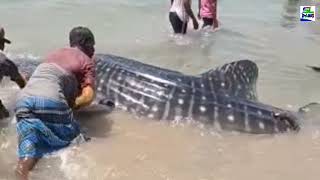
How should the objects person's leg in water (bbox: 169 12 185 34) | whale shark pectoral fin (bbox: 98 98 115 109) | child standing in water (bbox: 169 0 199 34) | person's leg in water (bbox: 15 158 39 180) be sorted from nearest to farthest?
1. person's leg in water (bbox: 15 158 39 180)
2. whale shark pectoral fin (bbox: 98 98 115 109)
3. child standing in water (bbox: 169 0 199 34)
4. person's leg in water (bbox: 169 12 185 34)

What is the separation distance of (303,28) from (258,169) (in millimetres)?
8625

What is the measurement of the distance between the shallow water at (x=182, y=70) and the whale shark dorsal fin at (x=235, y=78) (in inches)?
22.8

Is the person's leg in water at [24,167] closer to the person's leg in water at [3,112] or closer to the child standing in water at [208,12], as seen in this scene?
the person's leg in water at [3,112]

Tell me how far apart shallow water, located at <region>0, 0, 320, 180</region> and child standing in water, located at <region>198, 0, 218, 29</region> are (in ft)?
0.79

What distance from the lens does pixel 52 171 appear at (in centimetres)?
527

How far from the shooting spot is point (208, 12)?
12.0 m

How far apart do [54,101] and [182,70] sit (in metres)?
4.34

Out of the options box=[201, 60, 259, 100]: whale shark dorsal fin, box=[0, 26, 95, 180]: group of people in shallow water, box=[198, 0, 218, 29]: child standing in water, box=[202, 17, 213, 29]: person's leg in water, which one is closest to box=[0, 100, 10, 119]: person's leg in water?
box=[0, 26, 95, 180]: group of people in shallow water

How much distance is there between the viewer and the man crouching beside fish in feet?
17.4

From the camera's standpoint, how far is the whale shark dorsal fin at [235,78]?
7.09m

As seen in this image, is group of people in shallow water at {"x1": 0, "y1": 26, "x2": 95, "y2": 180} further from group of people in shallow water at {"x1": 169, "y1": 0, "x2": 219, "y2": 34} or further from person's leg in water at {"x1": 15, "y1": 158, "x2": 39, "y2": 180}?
group of people in shallow water at {"x1": 169, "y1": 0, "x2": 219, "y2": 34}

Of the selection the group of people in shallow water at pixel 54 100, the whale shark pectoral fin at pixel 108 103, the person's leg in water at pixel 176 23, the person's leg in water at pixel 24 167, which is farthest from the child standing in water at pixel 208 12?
the person's leg in water at pixel 24 167

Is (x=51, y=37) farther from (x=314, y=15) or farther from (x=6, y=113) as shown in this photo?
(x=314, y=15)

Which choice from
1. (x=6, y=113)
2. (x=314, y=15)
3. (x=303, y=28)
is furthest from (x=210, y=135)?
(x=314, y=15)
